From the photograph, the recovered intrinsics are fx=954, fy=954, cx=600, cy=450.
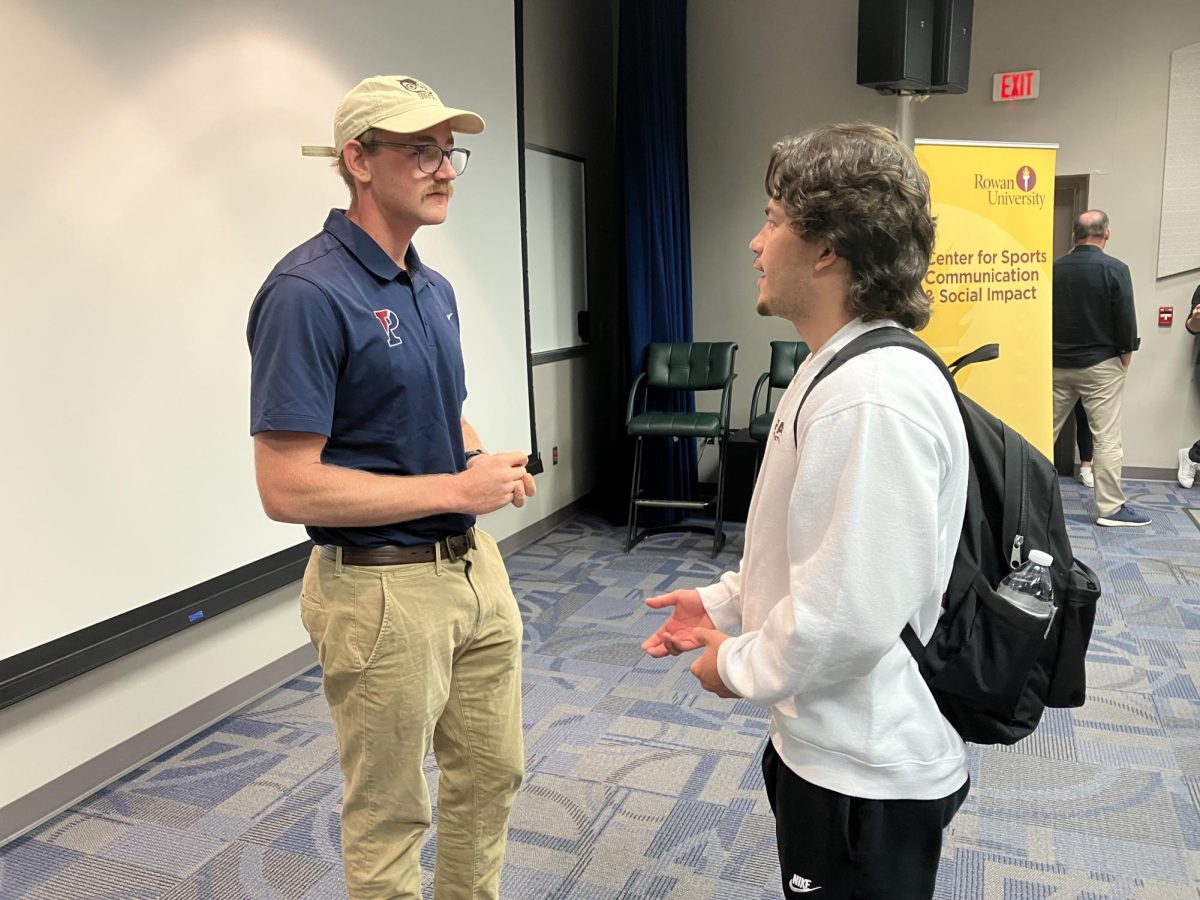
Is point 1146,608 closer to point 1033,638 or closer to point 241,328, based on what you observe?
point 1033,638

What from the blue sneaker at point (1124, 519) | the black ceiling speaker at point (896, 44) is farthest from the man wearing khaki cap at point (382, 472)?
the blue sneaker at point (1124, 519)

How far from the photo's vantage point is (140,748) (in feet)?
8.72

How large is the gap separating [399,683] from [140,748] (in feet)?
5.16

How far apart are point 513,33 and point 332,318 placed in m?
3.19

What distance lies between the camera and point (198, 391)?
2.71 metres

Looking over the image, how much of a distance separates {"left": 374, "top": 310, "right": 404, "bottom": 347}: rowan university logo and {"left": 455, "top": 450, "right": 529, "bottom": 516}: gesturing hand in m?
0.22

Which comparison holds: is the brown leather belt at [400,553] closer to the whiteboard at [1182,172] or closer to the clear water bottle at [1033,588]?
the clear water bottle at [1033,588]

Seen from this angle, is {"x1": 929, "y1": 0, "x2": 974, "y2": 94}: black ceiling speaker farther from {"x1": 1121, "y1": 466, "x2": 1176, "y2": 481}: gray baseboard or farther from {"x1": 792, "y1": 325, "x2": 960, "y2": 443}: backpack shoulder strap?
{"x1": 792, "y1": 325, "x2": 960, "y2": 443}: backpack shoulder strap

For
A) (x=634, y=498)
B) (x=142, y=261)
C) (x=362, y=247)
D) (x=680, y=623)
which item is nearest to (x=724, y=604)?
(x=680, y=623)

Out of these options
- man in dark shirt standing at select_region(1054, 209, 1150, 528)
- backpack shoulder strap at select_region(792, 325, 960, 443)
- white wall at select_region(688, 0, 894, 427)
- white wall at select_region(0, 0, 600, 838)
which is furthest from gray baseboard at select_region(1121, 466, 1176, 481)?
backpack shoulder strap at select_region(792, 325, 960, 443)

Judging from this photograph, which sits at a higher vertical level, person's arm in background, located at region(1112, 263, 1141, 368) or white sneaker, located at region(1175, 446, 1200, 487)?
person's arm in background, located at region(1112, 263, 1141, 368)

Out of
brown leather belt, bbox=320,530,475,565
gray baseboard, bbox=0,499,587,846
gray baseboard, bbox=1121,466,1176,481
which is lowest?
gray baseboard, bbox=0,499,587,846

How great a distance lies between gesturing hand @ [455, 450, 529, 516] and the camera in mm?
1479

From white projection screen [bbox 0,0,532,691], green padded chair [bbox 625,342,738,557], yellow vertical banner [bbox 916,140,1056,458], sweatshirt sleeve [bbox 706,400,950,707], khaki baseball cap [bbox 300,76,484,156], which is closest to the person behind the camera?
sweatshirt sleeve [bbox 706,400,950,707]
